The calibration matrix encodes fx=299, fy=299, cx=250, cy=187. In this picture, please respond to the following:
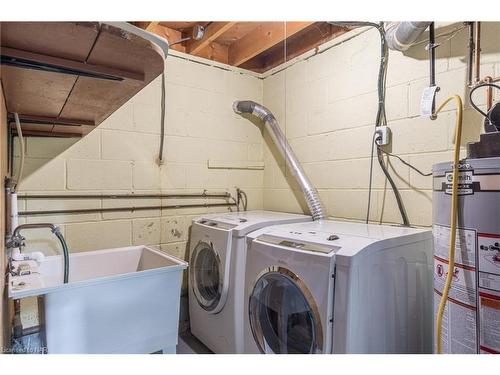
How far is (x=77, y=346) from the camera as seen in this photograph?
45.9 inches

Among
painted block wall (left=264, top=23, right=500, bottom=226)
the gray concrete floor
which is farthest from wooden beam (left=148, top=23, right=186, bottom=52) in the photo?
the gray concrete floor

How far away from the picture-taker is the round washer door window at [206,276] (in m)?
1.74

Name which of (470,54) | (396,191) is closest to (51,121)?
(396,191)

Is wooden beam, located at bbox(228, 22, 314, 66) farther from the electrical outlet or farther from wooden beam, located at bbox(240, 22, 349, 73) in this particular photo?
the electrical outlet

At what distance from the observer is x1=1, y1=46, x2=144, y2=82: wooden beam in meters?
0.69

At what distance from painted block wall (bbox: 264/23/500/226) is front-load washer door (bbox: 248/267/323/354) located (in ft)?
2.50

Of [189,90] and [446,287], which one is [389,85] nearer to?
[446,287]

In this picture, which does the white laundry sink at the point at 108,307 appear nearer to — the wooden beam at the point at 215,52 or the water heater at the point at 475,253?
the water heater at the point at 475,253

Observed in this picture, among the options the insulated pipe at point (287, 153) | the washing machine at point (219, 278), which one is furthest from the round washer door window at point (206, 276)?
the insulated pipe at point (287, 153)

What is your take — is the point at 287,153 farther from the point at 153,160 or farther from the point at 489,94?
the point at 489,94

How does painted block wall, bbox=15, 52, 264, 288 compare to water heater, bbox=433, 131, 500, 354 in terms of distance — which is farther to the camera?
painted block wall, bbox=15, 52, 264, 288

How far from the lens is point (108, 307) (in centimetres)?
123
